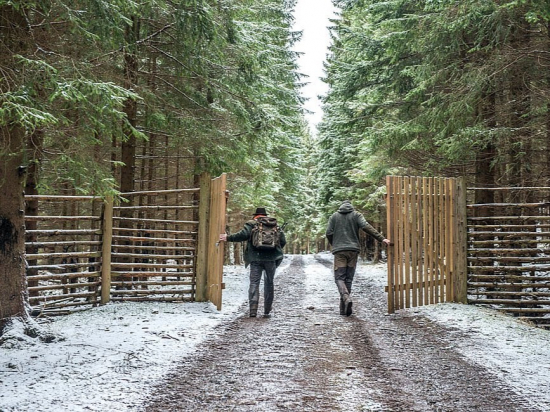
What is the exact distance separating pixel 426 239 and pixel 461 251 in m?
0.93

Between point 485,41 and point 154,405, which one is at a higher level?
point 485,41

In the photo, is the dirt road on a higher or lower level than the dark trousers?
lower

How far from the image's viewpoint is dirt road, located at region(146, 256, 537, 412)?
3.89 metres

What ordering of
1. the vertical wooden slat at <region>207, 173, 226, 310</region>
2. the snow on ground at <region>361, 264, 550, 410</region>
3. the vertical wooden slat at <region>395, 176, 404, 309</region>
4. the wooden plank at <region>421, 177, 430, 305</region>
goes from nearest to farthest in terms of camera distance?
the snow on ground at <region>361, 264, 550, 410</region>, the vertical wooden slat at <region>207, 173, 226, 310</region>, the vertical wooden slat at <region>395, 176, 404, 309</region>, the wooden plank at <region>421, 177, 430, 305</region>

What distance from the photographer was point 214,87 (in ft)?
35.4

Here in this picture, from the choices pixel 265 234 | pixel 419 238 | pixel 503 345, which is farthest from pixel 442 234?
pixel 265 234

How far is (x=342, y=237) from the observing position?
8.84 meters

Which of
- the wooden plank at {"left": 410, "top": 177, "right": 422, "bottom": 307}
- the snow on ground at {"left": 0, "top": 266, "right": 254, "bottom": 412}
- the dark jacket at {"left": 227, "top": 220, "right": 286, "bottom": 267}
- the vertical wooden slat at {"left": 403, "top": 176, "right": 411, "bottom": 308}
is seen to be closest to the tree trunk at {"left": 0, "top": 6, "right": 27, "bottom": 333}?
the snow on ground at {"left": 0, "top": 266, "right": 254, "bottom": 412}

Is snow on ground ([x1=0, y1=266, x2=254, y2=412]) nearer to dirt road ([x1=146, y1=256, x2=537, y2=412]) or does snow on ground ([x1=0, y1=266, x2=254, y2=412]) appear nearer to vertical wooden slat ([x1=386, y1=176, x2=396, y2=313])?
dirt road ([x1=146, y1=256, x2=537, y2=412])

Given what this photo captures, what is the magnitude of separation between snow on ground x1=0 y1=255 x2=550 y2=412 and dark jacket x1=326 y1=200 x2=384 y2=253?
1.82m

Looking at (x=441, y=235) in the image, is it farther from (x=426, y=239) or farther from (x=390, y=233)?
(x=390, y=233)

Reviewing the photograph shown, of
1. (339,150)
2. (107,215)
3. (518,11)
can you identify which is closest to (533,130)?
(518,11)

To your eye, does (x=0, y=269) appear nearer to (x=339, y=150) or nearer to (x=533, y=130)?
(x=533, y=130)

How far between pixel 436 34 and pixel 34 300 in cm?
999
